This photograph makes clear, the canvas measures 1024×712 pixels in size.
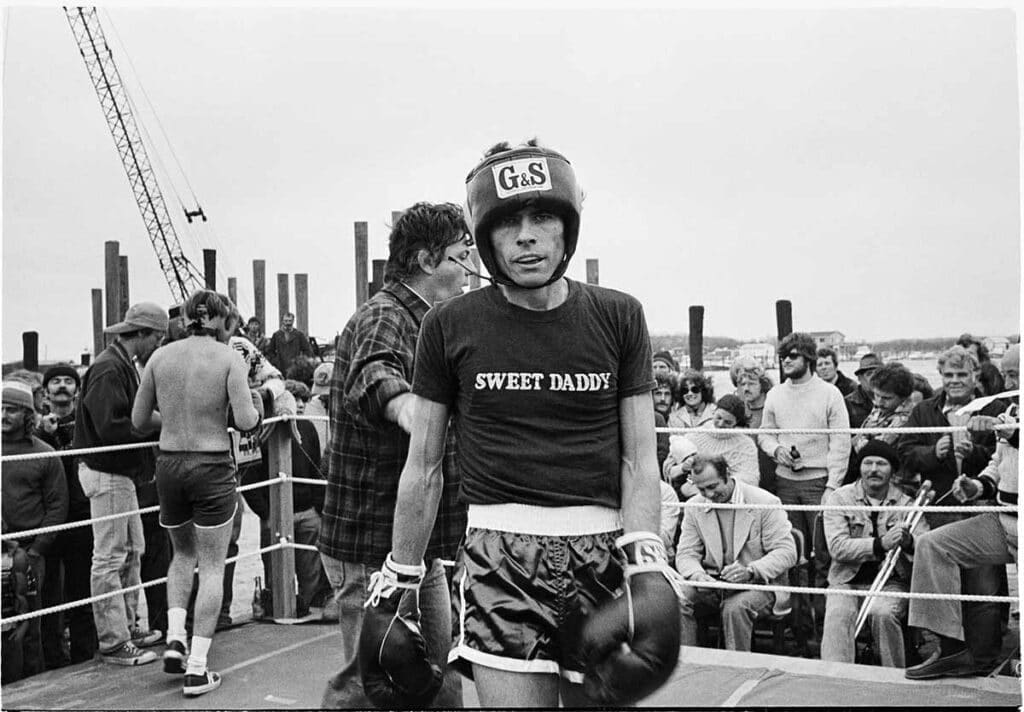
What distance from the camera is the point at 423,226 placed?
9.18 feet

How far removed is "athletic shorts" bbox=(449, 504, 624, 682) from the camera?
6.84ft

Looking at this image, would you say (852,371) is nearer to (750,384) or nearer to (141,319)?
(750,384)

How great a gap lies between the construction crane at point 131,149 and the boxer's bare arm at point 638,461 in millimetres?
2776

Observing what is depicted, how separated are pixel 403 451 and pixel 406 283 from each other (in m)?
0.45

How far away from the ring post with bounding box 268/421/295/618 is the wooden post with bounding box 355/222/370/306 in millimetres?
745

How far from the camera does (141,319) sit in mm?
4445

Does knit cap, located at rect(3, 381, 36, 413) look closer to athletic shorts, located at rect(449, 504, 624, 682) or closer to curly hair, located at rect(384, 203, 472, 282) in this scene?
curly hair, located at rect(384, 203, 472, 282)

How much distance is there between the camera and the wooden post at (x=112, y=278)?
189 inches

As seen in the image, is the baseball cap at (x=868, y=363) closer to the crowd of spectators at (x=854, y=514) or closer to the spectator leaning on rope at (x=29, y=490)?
the crowd of spectators at (x=854, y=514)

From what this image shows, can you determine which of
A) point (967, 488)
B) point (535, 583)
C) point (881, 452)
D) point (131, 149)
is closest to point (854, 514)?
point (881, 452)

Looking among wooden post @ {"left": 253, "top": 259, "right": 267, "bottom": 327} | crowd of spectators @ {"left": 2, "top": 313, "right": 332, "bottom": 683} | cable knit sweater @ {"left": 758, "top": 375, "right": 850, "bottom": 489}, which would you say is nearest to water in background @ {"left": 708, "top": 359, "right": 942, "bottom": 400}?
cable knit sweater @ {"left": 758, "top": 375, "right": 850, "bottom": 489}

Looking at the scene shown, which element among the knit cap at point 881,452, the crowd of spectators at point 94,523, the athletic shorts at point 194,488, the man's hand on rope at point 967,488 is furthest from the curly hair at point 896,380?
the athletic shorts at point 194,488

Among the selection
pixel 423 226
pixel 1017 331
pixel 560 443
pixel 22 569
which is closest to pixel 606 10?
pixel 423 226

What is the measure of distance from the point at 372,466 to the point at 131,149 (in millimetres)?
2841
